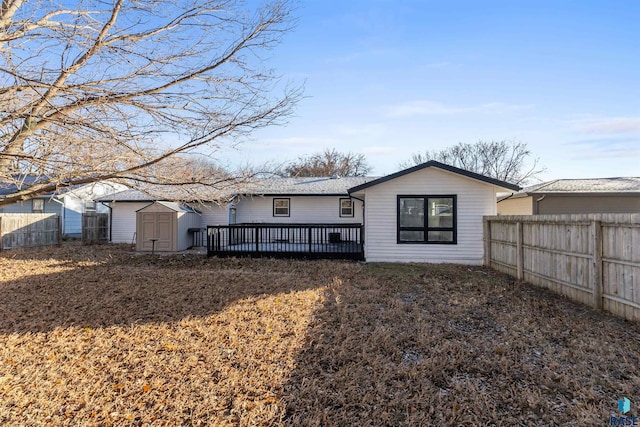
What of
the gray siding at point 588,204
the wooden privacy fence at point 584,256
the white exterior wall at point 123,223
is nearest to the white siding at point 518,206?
the gray siding at point 588,204

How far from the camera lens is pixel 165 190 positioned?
6359 mm

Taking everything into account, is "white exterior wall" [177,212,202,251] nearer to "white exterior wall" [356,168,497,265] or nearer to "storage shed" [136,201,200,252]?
"storage shed" [136,201,200,252]

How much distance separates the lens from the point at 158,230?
14.2 metres

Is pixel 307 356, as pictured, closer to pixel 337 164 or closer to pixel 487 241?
pixel 487 241

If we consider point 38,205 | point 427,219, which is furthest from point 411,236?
point 38,205

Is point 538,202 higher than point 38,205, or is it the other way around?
point 38,205

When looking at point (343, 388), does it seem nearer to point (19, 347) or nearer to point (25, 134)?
point (19, 347)

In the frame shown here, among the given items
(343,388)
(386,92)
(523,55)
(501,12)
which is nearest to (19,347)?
(343,388)

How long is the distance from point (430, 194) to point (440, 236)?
54.3 inches

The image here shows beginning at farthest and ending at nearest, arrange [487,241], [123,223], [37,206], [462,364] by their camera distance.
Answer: [37,206], [123,223], [487,241], [462,364]

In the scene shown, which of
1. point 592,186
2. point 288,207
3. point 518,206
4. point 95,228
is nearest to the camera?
point 592,186

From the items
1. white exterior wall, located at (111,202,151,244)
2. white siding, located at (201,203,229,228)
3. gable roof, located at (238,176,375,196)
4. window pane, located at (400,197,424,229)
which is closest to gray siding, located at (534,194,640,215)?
window pane, located at (400,197,424,229)

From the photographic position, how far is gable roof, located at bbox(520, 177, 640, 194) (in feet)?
42.7

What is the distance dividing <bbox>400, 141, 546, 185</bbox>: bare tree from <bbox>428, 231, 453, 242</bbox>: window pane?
2532cm
